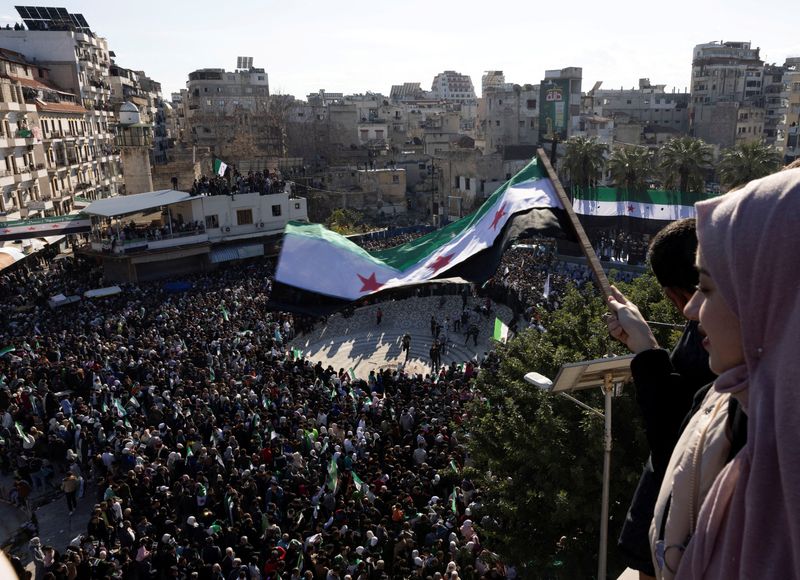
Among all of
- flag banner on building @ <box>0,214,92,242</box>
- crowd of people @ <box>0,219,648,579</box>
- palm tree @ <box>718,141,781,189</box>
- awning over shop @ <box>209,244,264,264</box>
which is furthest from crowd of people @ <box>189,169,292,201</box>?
palm tree @ <box>718,141,781,189</box>

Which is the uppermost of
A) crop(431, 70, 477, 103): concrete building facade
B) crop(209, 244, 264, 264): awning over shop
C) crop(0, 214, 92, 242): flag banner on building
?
crop(431, 70, 477, 103): concrete building facade

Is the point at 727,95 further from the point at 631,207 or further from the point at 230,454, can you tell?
the point at 230,454

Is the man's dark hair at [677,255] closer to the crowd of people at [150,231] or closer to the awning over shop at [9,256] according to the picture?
the awning over shop at [9,256]

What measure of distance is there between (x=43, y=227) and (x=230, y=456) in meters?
26.2

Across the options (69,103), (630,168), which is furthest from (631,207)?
(69,103)

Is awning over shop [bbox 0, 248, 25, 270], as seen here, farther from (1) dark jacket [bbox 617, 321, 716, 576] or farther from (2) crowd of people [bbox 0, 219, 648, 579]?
(1) dark jacket [bbox 617, 321, 716, 576]

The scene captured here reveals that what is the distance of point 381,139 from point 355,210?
24.9m

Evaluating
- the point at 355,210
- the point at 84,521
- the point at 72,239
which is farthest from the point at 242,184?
the point at 84,521

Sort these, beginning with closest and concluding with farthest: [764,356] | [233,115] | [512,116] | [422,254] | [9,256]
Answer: [764,356] → [422,254] → [9,256] → [512,116] → [233,115]

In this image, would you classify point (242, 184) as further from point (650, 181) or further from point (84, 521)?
point (650, 181)

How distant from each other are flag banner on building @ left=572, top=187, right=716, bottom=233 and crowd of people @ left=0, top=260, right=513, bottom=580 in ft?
69.4

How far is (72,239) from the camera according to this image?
47.8m

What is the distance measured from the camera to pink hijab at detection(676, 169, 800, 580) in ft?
5.08

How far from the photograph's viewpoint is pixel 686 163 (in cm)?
3994
